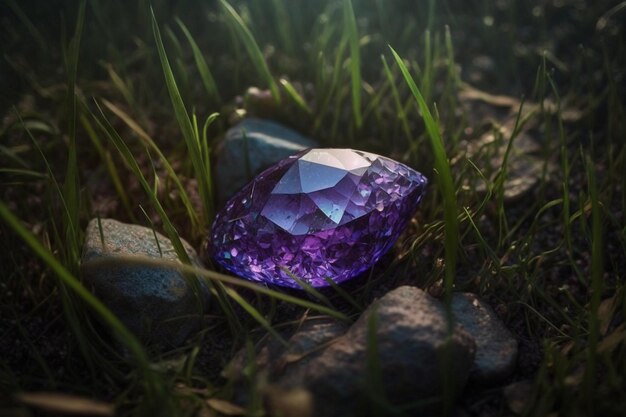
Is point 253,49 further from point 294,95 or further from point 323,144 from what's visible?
point 323,144

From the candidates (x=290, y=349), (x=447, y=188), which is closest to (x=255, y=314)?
(x=290, y=349)

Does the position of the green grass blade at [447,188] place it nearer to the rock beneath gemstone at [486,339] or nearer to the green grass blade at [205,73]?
the rock beneath gemstone at [486,339]

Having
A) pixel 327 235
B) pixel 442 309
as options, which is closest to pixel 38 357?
pixel 327 235

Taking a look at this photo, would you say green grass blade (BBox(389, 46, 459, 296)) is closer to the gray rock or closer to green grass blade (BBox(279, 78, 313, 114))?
the gray rock

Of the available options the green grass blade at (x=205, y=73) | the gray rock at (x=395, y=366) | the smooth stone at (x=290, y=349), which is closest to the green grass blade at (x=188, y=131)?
the green grass blade at (x=205, y=73)

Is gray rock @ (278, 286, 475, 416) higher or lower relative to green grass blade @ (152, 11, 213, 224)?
lower

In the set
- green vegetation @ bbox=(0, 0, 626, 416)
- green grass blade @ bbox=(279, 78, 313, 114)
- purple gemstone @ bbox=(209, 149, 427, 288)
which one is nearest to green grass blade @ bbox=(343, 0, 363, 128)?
green vegetation @ bbox=(0, 0, 626, 416)

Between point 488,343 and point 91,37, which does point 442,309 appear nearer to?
point 488,343
